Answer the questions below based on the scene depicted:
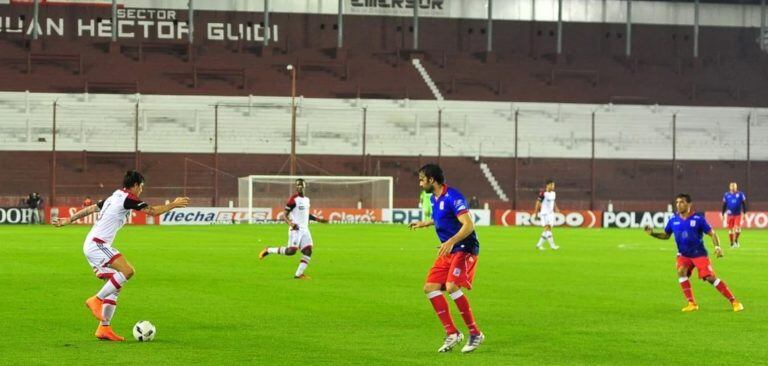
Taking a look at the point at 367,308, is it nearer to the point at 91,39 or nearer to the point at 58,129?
the point at 58,129

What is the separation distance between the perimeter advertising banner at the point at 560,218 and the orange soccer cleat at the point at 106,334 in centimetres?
5439

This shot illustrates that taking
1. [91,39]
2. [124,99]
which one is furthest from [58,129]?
[91,39]

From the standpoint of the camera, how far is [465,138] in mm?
85562

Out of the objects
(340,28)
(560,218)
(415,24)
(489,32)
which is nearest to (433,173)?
(560,218)

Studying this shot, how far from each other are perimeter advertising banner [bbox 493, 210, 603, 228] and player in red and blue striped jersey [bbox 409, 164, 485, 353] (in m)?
54.3

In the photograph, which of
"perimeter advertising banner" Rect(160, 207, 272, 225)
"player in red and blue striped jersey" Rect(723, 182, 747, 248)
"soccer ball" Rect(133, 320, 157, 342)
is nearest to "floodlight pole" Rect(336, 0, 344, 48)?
"perimeter advertising banner" Rect(160, 207, 272, 225)

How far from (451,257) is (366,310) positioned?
534 centimetres

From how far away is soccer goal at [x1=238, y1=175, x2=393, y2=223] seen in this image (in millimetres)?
68875

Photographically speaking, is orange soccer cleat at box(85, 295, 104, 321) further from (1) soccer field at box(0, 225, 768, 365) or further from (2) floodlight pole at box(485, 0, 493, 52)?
(2) floodlight pole at box(485, 0, 493, 52)

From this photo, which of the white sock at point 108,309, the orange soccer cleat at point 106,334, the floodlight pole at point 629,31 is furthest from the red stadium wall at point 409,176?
the orange soccer cleat at point 106,334

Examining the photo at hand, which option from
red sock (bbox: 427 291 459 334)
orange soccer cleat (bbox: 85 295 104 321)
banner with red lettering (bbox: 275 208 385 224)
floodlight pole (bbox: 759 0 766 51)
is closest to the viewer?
red sock (bbox: 427 291 459 334)

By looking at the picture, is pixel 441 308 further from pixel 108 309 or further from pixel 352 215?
pixel 352 215

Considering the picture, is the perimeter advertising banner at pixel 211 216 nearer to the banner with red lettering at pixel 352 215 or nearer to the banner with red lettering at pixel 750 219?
the banner with red lettering at pixel 352 215

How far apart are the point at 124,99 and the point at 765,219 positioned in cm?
4079
